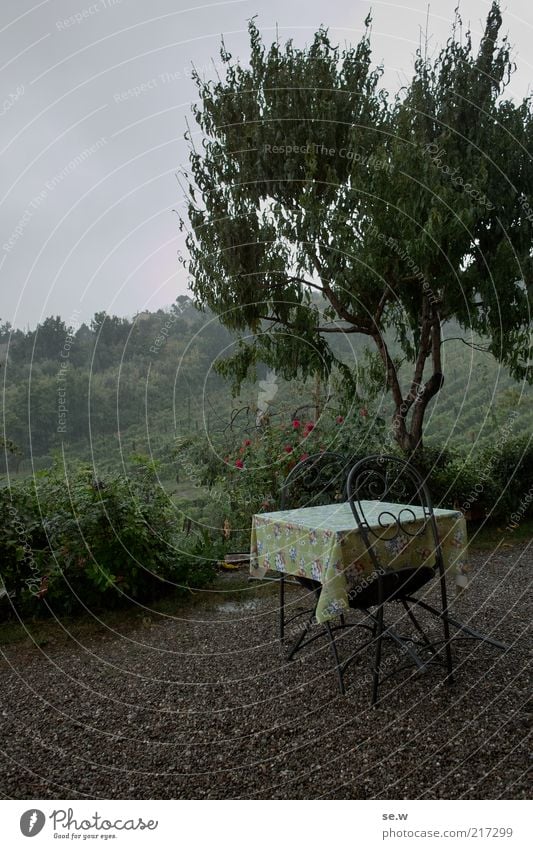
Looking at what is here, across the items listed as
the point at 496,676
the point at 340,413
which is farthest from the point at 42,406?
the point at 496,676

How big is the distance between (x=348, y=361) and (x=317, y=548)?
593 cm

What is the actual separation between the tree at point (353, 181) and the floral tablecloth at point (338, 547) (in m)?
3.55

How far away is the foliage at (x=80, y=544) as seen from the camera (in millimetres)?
4805

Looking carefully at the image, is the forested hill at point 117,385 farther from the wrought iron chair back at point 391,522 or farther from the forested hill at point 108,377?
the wrought iron chair back at point 391,522

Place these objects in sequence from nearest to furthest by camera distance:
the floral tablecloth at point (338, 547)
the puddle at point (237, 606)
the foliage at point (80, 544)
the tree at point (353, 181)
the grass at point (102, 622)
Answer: the floral tablecloth at point (338, 547) → the grass at point (102, 622) → the foliage at point (80, 544) → the puddle at point (237, 606) → the tree at point (353, 181)

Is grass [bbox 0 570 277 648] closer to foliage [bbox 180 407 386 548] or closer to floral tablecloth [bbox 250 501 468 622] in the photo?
floral tablecloth [bbox 250 501 468 622]

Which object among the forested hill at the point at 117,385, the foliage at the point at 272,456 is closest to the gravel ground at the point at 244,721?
the forested hill at the point at 117,385

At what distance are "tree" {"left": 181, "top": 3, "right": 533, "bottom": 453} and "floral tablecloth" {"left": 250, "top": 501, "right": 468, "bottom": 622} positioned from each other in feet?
11.6

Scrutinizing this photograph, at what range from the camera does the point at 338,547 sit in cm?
317

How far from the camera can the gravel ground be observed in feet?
8.27

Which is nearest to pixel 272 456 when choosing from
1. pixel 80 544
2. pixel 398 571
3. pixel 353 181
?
pixel 80 544

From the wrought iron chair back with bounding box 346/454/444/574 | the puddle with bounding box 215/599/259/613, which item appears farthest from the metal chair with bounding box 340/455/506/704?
the puddle with bounding box 215/599/259/613

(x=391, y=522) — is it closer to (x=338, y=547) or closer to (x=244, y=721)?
(x=338, y=547)

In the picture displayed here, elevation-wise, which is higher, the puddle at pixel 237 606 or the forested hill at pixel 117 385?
the forested hill at pixel 117 385
